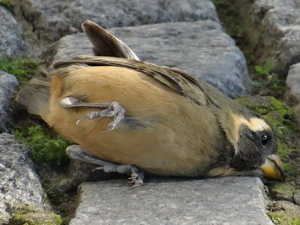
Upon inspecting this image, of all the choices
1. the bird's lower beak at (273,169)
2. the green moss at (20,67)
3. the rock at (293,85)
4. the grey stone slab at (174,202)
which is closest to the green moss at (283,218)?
the grey stone slab at (174,202)

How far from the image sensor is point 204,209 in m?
3.17

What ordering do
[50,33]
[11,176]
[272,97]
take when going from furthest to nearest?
[50,33], [272,97], [11,176]

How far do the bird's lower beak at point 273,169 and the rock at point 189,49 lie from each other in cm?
71

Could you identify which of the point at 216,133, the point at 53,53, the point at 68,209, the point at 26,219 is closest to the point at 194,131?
the point at 216,133

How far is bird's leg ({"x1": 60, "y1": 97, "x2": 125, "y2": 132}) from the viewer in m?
3.39

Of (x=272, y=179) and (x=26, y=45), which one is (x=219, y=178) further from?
(x=26, y=45)

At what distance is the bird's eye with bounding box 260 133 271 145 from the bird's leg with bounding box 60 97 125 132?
744 millimetres

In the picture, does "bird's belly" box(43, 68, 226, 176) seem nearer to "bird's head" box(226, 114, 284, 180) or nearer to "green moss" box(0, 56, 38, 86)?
"bird's head" box(226, 114, 284, 180)

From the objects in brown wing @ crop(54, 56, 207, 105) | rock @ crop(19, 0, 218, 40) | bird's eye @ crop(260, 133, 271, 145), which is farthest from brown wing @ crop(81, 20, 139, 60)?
bird's eye @ crop(260, 133, 271, 145)

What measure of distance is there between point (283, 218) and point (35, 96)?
1460 millimetres

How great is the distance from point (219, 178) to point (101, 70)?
0.77 m

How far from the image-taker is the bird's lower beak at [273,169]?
12.0 ft

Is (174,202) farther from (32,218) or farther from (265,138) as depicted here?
(265,138)

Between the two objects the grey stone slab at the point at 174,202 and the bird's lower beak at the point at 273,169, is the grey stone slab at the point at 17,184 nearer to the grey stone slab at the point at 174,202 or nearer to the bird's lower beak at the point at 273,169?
the grey stone slab at the point at 174,202
